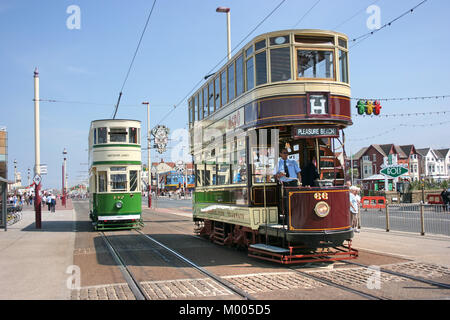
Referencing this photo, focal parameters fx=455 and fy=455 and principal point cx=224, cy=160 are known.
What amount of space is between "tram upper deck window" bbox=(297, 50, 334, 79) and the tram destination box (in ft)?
3.54

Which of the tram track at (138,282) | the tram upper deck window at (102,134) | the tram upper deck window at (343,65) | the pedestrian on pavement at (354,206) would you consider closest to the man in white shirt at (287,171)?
the tram upper deck window at (343,65)

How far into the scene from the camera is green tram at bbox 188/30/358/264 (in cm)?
866

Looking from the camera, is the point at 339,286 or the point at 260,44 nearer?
the point at 339,286

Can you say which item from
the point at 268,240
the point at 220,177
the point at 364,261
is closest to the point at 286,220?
the point at 268,240

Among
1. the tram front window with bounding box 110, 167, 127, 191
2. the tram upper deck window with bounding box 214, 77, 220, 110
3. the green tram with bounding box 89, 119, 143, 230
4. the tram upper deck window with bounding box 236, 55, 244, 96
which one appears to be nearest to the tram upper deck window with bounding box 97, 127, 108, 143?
the green tram with bounding box 89, 119, 143, 230

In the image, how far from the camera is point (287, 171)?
939cm

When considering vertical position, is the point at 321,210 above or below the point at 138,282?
above

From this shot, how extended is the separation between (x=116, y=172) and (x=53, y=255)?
6.97 metres

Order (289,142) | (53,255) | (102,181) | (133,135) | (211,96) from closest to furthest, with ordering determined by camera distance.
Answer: (289,142), (53,255), (211,96), (102,181), (133,135)

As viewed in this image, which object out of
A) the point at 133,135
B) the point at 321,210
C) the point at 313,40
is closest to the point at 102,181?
the point at 133,135

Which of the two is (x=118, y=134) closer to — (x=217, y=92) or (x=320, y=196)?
(x=217, y=92)

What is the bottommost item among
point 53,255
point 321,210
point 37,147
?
point 53,255

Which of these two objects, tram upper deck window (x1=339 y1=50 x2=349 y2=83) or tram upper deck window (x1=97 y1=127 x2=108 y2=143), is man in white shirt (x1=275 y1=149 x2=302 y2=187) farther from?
tram upper deck window (x1=97 y1=127 x2=108 y2=143)

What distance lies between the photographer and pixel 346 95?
9.34 metres
